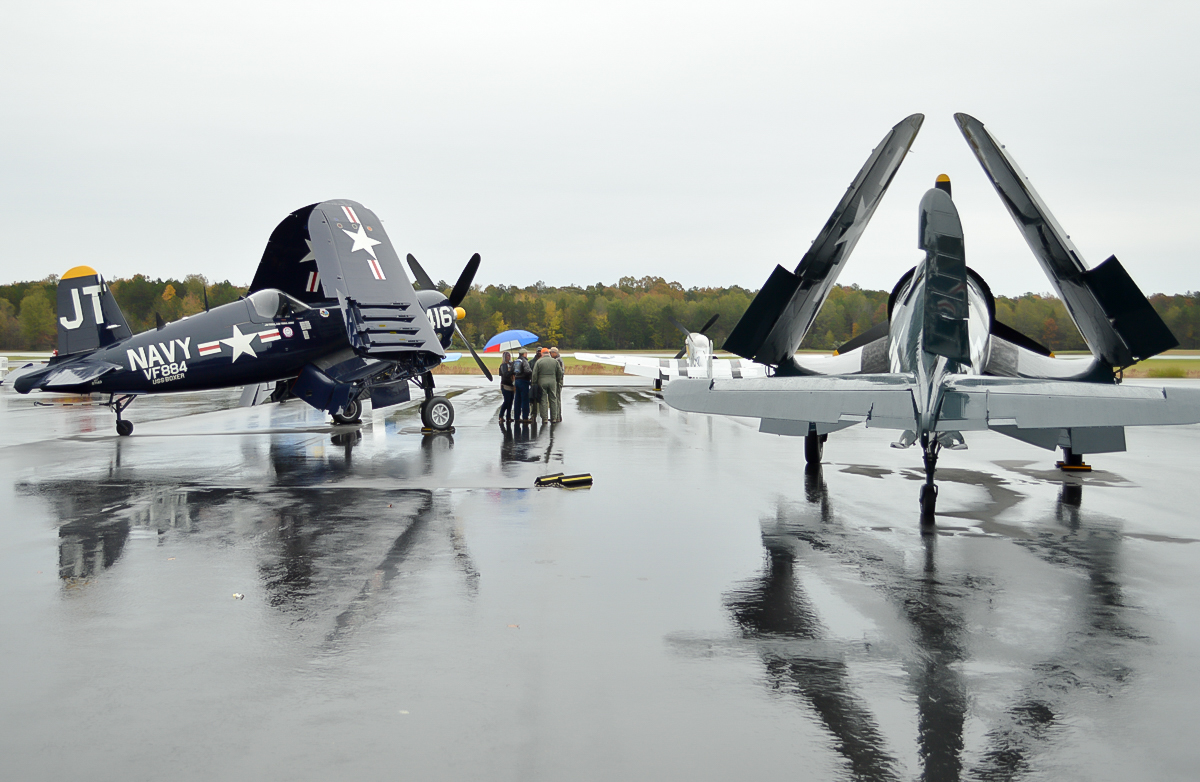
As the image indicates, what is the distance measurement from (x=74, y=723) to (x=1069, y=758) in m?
4.11

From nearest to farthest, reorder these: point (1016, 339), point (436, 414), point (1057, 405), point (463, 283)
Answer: point (1057, 405) → point (1016, 339) → point (436, 414) → point (463, 283)

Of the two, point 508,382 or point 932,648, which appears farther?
point 508,382

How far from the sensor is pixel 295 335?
50.0 ft

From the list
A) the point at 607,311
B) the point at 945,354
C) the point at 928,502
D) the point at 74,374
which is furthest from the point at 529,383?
the point at 607,311

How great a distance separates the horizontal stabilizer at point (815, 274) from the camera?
30.7 ft

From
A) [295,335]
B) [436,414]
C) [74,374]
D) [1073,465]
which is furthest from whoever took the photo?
[436,414]

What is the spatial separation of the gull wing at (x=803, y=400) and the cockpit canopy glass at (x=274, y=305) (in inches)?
397

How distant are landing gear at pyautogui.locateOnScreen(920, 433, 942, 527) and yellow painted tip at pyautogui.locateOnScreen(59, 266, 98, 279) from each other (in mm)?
14914

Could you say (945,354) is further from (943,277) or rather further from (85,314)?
(85,314)

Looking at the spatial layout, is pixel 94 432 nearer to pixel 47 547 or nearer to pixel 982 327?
pixel 47 547

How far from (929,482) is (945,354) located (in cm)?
123

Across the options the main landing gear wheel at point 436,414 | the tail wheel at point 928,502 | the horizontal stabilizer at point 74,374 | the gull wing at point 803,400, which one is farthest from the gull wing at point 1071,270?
the horizontal stabilizer at point 74,374

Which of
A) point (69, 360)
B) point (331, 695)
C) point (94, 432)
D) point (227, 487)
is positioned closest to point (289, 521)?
point (227, 487)

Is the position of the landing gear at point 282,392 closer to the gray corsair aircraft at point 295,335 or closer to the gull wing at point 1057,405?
the gray corsair aircraft at point 295,335
